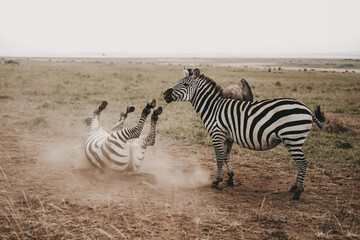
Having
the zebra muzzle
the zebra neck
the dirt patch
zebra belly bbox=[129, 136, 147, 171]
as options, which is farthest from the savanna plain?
the zebra muzzle

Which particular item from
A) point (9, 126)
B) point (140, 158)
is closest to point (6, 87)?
point (9, 126)

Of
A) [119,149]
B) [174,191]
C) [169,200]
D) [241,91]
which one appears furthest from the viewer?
[241,91]

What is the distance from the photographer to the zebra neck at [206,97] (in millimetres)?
5703

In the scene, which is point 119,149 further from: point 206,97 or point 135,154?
point 206,97

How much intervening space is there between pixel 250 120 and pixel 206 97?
1072mm

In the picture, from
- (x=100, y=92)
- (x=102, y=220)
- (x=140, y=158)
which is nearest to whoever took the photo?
(x=102, y=220)

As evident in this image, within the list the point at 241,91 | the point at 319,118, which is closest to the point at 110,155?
the point at 319,118

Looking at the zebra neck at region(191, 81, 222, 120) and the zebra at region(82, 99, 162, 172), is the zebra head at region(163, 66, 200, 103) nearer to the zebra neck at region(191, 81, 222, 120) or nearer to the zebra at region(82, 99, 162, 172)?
the zebra neck at region(191, 81, 222, 120)

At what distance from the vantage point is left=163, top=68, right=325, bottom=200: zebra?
470cm

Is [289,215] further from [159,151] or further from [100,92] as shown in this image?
[100,92]

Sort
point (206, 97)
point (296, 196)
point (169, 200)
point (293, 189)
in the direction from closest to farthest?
point (169, 200) < point (296, 196) < point (293, 189) < point (206, 97)

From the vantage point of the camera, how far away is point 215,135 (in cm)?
543

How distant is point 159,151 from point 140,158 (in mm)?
2081

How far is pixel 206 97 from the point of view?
574 centimetres
